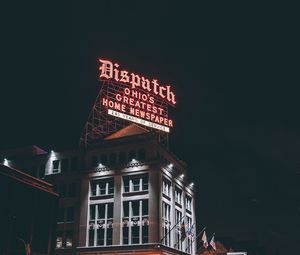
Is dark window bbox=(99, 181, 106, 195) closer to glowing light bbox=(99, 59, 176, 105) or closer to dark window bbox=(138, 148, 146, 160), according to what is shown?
dark window bbox=(138, 148, 146, 160)

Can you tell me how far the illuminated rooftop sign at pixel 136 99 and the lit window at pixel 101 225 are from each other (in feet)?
45.7

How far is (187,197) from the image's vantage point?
229 ft

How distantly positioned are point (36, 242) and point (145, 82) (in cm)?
3199

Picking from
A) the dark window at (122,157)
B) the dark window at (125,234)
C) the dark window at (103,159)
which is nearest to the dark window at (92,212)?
the dark window at (125,234)

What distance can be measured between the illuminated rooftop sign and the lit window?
13.9m

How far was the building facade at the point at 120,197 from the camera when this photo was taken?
53812 mm

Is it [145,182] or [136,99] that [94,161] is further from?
[136,99]

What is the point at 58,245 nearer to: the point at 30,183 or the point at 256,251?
the point at 30,183

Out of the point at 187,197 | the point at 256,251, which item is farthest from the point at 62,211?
the point at 256,251

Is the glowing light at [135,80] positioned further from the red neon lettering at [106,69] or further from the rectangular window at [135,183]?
the rectangular window at [135,183]

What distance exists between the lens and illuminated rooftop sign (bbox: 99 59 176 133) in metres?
60.5

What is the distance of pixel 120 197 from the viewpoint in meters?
56.7

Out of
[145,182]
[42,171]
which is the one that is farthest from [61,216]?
[145,182]

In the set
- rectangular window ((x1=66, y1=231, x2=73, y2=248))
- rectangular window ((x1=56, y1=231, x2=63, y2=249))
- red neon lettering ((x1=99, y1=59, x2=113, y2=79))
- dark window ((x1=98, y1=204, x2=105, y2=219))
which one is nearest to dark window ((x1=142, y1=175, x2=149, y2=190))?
dark window ((x1=98, y1=204, x2=105, y2=219))
